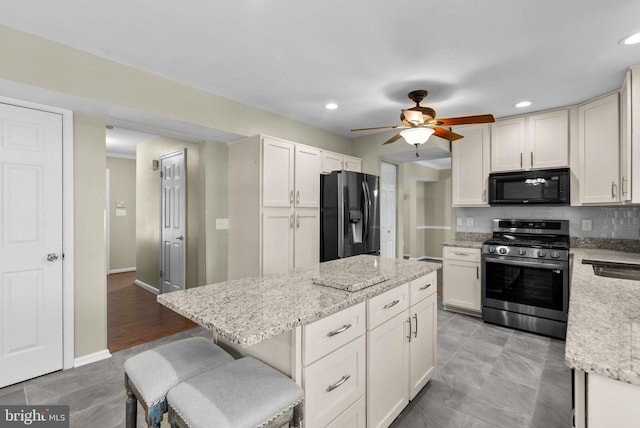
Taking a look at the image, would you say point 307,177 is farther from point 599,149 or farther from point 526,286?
point 599,149

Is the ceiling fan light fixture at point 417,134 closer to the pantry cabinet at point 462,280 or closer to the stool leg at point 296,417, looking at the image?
the pantry cabinet at point 462,280

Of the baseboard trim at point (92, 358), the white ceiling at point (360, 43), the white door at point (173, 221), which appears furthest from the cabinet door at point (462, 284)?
the baseboard trim at point (92, 358)

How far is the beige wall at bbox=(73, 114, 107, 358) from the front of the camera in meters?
2.60

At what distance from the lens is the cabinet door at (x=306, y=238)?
3.51 metres

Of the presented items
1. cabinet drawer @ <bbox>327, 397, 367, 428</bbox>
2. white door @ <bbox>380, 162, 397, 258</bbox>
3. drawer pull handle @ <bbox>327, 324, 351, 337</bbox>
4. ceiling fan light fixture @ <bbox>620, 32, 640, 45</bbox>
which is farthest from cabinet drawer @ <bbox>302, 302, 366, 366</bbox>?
white door @ <bbox>380, 162, 397, 258</bbox>

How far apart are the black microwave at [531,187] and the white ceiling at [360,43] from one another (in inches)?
32.4

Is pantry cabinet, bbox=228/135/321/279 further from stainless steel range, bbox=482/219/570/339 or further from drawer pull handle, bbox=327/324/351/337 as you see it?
stainless steel range, bbox=482/219/570/339

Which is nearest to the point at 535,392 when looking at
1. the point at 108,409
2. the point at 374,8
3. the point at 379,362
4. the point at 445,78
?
the point at 379,362

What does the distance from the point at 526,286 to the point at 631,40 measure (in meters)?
2.31

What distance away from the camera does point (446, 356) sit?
9.14ft

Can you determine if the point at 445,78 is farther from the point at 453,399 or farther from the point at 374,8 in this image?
the point at 453,399

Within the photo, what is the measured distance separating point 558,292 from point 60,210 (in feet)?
15.1

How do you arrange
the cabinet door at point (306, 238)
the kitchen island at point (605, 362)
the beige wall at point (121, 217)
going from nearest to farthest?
1. the kitchen island at point (605, 362)
2. the cabinet door at point (306, 238)
3. the beige wall at point (121, 217)

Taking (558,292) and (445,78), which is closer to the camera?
(445,78)
